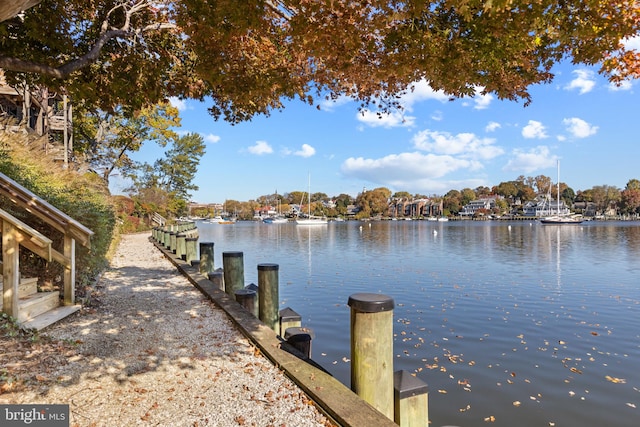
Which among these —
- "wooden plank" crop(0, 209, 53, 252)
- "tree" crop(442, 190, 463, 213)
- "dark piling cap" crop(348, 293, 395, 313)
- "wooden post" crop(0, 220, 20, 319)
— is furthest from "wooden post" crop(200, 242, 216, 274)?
"tree" crop(442, 190, 463, 213)

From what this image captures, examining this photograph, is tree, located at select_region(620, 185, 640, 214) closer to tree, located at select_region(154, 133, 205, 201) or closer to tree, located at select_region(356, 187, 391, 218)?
tree, located at select_region(356, 187, 391, 218)

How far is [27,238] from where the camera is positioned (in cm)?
502

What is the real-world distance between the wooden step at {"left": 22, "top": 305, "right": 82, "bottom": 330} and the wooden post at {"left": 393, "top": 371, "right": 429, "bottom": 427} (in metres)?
4.54

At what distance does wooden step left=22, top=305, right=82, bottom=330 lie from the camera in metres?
4.86

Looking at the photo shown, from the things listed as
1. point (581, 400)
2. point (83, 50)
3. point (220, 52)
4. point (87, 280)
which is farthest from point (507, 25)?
point (87, 280)

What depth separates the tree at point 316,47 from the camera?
12.4ft

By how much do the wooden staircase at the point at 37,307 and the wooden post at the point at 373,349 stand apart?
4.20 meters

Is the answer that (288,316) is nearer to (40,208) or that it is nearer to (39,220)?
(40,208)

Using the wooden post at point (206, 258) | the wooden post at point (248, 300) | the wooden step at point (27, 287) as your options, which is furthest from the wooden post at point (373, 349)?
the wooden post at point (206, 258)

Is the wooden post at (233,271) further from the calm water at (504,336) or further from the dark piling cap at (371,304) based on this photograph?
the dark piling cap at (371,304)

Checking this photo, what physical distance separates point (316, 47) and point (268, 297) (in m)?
3.72

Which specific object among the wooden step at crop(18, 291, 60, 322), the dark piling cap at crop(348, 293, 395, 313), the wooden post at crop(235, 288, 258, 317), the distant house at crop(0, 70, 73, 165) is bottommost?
the wooden post at crop(235, 288, 258, 317)

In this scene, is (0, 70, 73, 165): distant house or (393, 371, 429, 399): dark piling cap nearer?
(393, 371, 429, 399): dark piling cap

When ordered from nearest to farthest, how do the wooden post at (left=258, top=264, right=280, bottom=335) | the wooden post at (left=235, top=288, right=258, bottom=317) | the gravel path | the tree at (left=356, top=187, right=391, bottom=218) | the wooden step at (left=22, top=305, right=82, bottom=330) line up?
the gravel path
the wooden step at (left=22, top=305, right=82, bottom=330)
the wooden post at (left=258, top=264, right=280, bottom=335)
the wooden post at (left=235, top=288, right=258, bottom=317)
the tree at (left=356, top=187, right=391, bottom=218)
